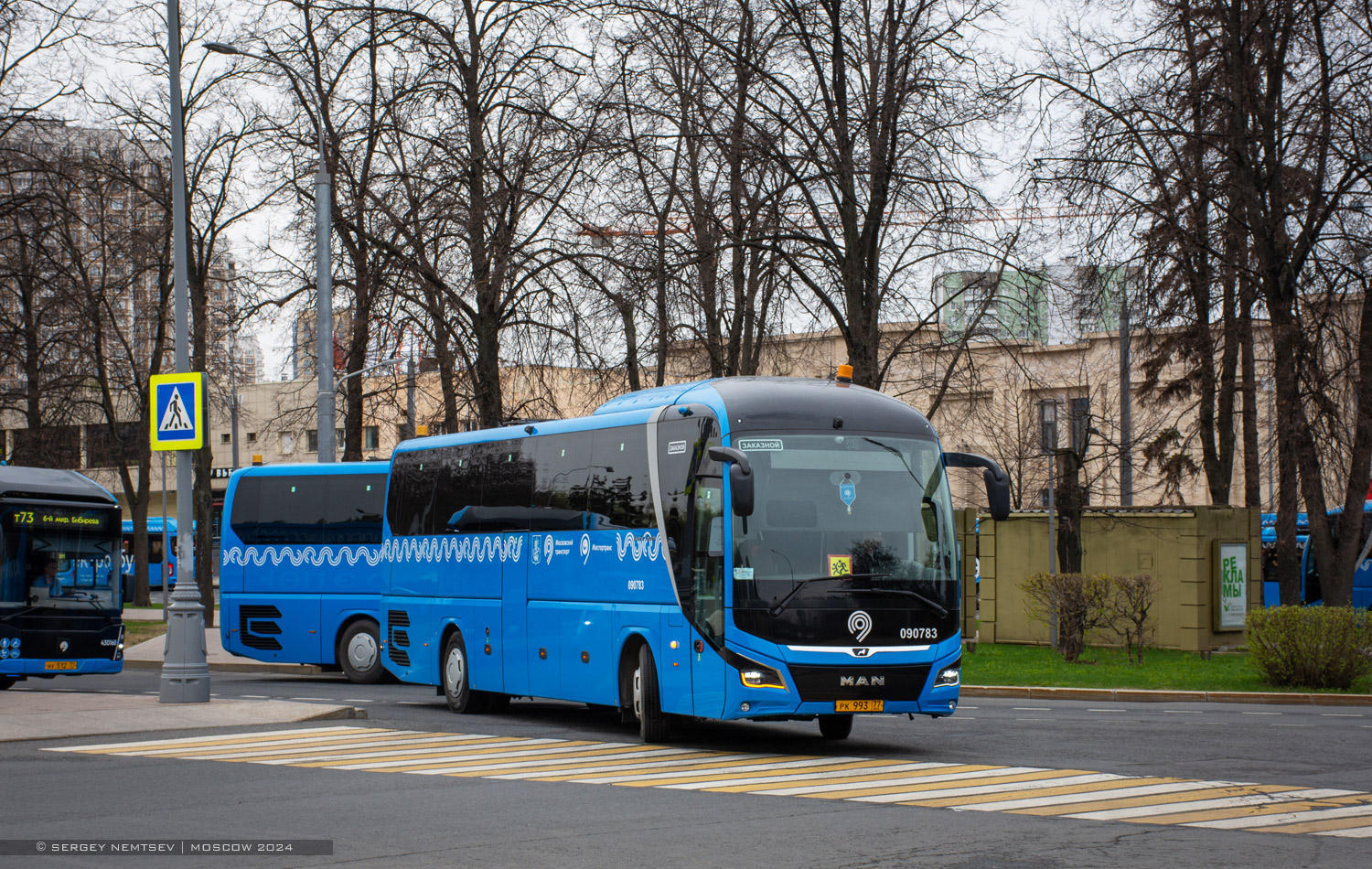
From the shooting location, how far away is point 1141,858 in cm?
828

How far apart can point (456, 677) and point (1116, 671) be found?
11.4m

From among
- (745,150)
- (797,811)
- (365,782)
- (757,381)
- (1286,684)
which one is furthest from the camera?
(745,150)

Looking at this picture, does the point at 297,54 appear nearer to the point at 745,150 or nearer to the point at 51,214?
the point at 51,214

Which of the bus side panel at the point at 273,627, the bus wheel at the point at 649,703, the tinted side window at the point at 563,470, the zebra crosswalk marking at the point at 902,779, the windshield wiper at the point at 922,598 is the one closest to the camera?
the zebra crosswalk marking at the point at 902,779

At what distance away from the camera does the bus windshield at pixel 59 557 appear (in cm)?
2291

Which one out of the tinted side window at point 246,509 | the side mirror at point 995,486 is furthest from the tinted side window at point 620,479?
the tinted side window at point 246,509

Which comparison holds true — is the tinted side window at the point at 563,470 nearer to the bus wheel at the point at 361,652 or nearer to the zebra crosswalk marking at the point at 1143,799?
the zebra crosswalk marking at the point at 1143,799

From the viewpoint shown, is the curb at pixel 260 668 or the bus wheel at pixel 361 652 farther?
the curb at pixel 260 668

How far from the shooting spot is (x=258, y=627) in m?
25.7

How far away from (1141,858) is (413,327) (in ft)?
78.8

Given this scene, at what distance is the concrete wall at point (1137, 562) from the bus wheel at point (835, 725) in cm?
1531

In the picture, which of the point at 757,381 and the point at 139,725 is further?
the point at 139,725

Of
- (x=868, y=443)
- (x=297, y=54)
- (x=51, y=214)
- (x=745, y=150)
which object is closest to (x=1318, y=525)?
(x=745, y=150)

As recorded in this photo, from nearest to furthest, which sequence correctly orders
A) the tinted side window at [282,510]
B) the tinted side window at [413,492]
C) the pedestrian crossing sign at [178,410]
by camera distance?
the pedestrian crossing sign at [178,410]
the tinted side window at [413,492]
the tinted side window at [282,510]
